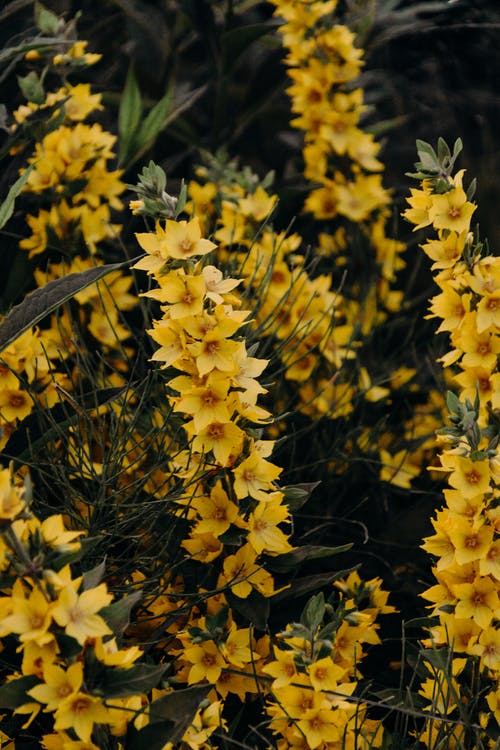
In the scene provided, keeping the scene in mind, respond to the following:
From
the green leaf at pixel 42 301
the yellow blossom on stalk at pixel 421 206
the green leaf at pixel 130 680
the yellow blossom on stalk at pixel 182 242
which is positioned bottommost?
the green leaf at pixel 130 680

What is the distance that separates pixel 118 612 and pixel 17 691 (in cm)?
8

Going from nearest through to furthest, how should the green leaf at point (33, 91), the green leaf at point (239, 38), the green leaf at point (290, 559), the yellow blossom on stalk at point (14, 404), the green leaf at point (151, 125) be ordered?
the green leaf at point (290, 559) < the yellow blossom on stalk at point (14, 404) < the green leaf at point (33, 91) < the green leaf at point (151, 125) < the green leaf at point (239, 38)

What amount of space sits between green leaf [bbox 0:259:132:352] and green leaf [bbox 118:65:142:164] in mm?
432

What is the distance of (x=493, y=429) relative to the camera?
2.37 ft

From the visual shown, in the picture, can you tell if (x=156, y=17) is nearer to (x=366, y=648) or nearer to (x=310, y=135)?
(x=310, y=135)

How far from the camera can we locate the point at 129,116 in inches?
47.1

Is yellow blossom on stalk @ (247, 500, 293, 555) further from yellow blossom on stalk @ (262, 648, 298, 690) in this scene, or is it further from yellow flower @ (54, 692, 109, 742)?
yellow flower @ (54, 692, 109, 742)

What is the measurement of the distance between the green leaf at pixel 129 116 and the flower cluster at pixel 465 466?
1.69 feet

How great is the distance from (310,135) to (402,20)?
44cm

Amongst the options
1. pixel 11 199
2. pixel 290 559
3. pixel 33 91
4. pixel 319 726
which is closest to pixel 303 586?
pixel 290 559

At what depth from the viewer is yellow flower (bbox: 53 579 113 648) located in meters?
0.54

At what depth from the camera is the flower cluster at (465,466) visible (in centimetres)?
67

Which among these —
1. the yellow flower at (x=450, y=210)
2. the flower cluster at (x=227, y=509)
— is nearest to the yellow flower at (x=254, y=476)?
the flower cluster at (x=227, y=509)

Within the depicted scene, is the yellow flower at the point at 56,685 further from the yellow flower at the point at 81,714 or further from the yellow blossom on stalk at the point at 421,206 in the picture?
the yellow blossom on stalk at the point at 421,206
